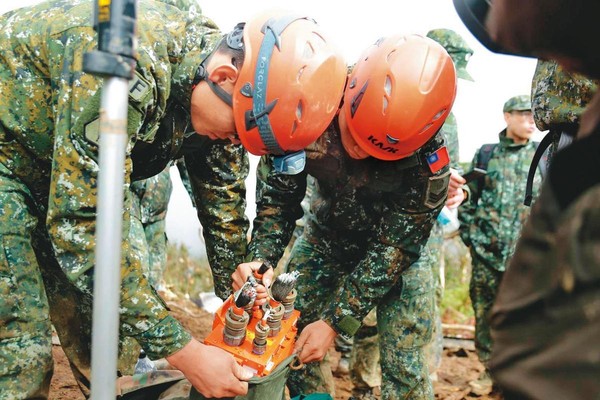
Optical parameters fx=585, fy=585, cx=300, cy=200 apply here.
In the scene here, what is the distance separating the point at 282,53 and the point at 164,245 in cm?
355

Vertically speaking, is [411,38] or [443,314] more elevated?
[411,38]

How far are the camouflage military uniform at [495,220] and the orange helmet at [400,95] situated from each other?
282cm

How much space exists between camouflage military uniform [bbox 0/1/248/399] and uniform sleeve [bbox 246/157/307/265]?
0.96 metres

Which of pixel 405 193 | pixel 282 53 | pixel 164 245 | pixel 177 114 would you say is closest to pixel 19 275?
pixel 177 114

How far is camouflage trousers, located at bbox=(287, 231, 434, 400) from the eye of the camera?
336 centimetres

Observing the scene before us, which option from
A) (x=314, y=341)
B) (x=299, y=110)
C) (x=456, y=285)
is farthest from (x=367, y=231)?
(x=456, y=285)

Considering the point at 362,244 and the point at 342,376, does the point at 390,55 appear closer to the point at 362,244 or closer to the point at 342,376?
the point at 362,244

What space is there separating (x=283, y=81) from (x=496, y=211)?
12.0 feet

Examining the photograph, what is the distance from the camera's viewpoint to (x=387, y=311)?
11.2 ft

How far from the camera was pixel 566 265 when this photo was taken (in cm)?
102

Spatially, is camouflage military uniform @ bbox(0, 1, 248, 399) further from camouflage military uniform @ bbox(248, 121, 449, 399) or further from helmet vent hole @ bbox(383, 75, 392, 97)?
camouflage military uniform @ bbox(248, 121, 449, 399)

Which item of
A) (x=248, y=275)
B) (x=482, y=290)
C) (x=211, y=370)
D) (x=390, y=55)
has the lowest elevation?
(x=482, y=290)

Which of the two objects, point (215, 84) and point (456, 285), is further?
point (456, 285)

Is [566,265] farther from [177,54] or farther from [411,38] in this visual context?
[411,38]
